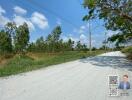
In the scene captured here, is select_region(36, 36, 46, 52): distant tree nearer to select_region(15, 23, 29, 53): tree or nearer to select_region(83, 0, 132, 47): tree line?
select_region(15, 23, 29, 53): tree

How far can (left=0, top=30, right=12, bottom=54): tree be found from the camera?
7011 centimetres

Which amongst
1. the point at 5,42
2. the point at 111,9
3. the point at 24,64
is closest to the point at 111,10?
the point at 111,9

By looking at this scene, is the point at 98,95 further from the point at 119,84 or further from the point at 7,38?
the point at 7,38

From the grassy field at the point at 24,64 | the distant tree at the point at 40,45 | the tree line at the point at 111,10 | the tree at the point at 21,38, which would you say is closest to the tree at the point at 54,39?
the distant tree at the point at 40,45

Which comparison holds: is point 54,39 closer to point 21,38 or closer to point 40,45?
point 40,45

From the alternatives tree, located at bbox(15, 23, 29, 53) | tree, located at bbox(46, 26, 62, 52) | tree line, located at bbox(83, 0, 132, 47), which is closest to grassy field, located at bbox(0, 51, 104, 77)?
tree line, located at bbox(83, 0, 132, 47)

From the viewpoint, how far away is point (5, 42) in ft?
232

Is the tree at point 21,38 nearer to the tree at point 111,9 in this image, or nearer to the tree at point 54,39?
the tree at point 54,39

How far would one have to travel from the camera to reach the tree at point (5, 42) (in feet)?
230

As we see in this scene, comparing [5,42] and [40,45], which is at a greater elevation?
[5,42]

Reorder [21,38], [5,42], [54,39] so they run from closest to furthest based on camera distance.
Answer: [5,42] → [21,38] → [54,39]

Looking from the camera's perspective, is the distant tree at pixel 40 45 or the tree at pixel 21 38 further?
the distant tree at pixel 40 45

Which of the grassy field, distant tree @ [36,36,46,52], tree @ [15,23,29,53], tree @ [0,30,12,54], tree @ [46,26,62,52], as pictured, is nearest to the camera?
the grassy field

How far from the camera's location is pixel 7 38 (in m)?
71.5
